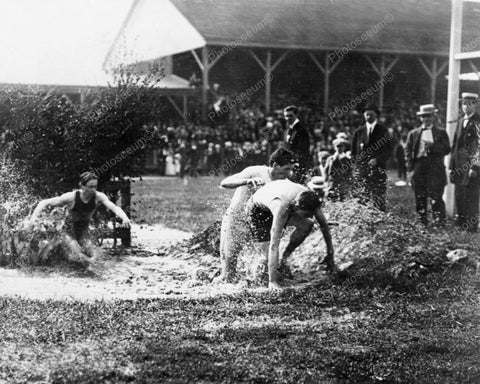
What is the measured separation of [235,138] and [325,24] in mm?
6330

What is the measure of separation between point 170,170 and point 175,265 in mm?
16208

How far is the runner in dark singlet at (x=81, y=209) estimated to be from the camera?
A: 880cm

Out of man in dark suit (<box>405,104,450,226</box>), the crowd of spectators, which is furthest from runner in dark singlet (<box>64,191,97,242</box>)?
the crowd of spectators

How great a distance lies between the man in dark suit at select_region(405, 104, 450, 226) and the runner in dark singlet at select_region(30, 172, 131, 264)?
16.8 feet

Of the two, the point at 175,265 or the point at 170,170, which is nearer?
the point at 175,265

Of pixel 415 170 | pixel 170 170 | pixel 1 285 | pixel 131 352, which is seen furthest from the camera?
pixel 170 170

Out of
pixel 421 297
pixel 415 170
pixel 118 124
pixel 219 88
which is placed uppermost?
pixel 219 88

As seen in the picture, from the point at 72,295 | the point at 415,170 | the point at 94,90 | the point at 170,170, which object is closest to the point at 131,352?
the point at 72,295

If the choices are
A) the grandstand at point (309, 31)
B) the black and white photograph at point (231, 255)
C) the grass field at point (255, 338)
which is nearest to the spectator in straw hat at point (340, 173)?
the black and white photograph at point (231, 255)

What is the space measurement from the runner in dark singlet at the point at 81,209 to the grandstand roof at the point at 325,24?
16.3m

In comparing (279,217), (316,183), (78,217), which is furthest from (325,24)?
(279,217)

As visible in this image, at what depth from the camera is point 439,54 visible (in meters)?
27.6

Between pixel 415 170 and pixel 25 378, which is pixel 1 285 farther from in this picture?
pixel 415 170

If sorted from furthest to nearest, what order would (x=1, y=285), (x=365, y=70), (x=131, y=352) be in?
→ 1. (x=365, y=70)
2. (x=1, y=285)
3. (x=131, y=352)
